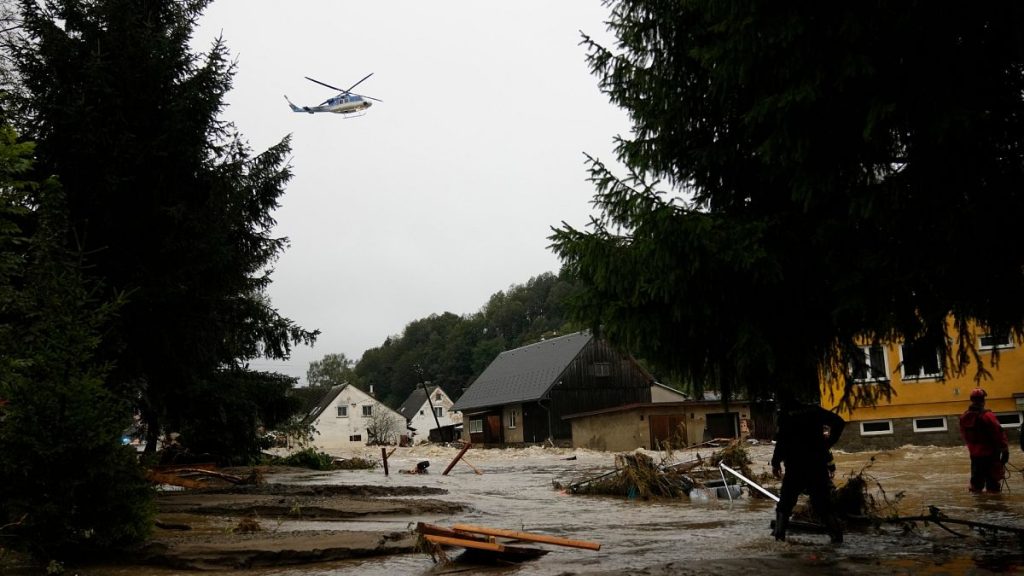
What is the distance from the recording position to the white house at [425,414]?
9468 cm

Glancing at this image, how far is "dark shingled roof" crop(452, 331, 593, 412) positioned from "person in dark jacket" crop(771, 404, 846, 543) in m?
47.4

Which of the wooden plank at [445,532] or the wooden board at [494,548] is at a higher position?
the wooden plank at [445,532]

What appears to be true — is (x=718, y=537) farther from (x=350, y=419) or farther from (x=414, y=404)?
(x=414, y=404)

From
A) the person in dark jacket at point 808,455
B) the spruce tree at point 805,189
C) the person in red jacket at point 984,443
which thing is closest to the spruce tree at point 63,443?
the spruce tree at point 805,189

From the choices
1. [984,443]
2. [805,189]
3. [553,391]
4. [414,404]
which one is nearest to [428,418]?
[414,404]

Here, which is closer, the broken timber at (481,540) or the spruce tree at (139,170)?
the broken timber at (481,540)

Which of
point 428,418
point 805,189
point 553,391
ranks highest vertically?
point 805,189

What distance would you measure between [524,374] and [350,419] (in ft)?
100

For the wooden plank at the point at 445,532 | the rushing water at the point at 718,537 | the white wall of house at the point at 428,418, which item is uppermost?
the wooden plank at the point at 445,532

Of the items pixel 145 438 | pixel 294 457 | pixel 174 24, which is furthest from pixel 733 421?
pixel 174 24

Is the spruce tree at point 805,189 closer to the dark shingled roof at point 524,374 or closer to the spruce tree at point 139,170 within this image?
the spruce tree at point 139,170

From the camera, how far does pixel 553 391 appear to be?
186 feet

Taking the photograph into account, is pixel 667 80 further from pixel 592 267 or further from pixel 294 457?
pixel 294 457

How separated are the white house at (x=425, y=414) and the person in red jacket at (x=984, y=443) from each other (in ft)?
260
